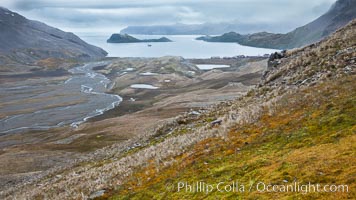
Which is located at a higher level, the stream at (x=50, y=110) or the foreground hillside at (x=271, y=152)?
the foreground hillside at (x=271, y=152)

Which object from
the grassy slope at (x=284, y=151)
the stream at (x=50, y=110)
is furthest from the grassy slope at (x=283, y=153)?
the stream at (x=50, y=110)

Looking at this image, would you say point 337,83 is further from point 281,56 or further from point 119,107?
point 119,107

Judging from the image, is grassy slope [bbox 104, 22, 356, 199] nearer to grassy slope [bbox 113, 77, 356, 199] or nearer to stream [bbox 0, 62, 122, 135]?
grassy slope [bbox 113, 77, 356, 199]

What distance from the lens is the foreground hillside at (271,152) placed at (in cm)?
1563

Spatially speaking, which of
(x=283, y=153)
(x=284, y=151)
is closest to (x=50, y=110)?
(x=284, y=151)

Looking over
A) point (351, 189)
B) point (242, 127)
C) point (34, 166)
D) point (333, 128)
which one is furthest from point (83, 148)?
point (351, 189)

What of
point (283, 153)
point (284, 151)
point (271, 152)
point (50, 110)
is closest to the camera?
point (283, 153)

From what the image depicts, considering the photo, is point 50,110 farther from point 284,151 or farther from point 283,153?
point 283,153

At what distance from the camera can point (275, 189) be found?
1467cm

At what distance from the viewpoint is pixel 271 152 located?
19.9 metres

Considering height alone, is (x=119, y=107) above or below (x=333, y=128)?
below

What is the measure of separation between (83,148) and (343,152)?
73.0 meters

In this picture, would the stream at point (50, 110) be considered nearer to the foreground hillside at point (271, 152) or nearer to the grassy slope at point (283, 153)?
the foreground hillside at point (271, 152)

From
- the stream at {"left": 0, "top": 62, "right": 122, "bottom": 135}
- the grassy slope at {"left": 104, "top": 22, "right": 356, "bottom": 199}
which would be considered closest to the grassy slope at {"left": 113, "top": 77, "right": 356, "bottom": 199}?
the grassy slope at {"left": 104, "top": 22, "right": 356, "bottom": 199}
